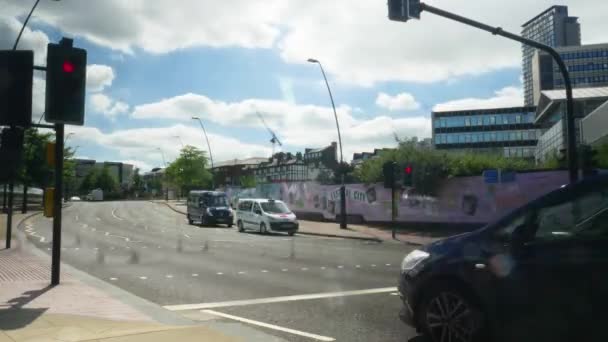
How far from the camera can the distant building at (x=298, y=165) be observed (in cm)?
12912

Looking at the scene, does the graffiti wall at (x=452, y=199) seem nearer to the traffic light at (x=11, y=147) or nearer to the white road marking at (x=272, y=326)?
the white road marking at (x=272, y=326)

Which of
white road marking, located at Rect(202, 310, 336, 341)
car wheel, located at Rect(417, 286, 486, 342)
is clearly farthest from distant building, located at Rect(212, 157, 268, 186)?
car wheel, located at Rect(417, 286, 486, 342)

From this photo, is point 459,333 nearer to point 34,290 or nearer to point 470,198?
point 34,290

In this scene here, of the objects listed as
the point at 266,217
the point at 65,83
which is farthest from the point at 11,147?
the point at 266,217

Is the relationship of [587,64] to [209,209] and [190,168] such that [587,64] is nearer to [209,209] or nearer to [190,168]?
[190,168]

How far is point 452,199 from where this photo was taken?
25734mm

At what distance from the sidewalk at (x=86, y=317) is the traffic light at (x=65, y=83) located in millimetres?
2995

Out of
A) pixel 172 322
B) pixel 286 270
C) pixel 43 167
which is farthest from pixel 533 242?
pixel 43 167

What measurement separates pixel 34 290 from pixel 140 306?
2.60 m

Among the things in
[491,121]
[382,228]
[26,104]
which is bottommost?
[382,228]

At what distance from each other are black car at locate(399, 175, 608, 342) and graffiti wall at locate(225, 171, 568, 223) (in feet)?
61.9

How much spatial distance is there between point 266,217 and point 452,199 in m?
9.54

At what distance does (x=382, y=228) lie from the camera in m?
28.6

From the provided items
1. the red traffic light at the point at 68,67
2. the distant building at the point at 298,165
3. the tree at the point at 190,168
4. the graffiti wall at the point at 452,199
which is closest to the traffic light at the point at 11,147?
the red traffic light at the point at 68,67
